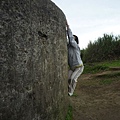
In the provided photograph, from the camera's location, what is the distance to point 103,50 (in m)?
16.2

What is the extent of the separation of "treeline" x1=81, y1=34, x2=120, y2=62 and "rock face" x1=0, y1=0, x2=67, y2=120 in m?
12.5

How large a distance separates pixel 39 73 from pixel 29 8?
89 cm

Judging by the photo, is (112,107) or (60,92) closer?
(60,92)

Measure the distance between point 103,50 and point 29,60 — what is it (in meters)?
13.8

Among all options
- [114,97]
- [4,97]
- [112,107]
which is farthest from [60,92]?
[114,97]

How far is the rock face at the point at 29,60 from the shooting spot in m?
2.66

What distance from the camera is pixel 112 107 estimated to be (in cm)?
511

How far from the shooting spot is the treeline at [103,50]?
15.8 m

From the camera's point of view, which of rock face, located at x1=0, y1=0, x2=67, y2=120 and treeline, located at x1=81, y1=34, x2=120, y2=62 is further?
treeline, located at x1=81, y1=34, x2=120, y2=62

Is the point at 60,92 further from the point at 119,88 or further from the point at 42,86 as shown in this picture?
the point at 119,88

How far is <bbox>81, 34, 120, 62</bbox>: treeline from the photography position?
15805 mm

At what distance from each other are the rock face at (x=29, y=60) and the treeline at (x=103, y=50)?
41.1 ft

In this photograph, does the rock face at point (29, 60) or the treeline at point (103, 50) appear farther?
the treeline at point (103, 50)

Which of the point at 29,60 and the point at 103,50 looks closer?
the point at 29,60
